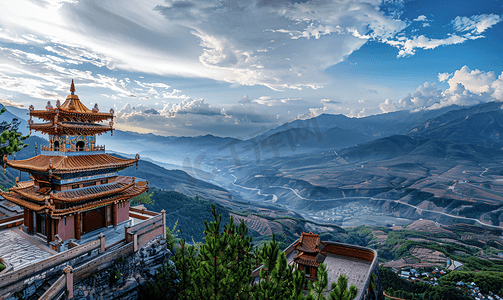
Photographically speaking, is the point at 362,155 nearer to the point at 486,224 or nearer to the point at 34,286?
the point at 486,224

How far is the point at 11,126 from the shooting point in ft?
77.1

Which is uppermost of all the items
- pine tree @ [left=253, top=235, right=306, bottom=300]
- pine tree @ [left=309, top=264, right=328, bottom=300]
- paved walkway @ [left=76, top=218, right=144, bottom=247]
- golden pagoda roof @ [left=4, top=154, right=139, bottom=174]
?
golden pagoda roof @ [left=4, top=154, right=139, bottom=174]

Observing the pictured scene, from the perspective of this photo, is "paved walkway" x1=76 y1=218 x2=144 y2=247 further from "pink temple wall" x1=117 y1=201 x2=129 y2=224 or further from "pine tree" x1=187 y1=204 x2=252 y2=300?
"pine tree" x1=187 y1=204 x2=252 y2=300

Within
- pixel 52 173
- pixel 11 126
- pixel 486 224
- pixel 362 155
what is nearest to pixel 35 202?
pixel 52 173

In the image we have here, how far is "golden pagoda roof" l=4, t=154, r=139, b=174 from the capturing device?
14.2m

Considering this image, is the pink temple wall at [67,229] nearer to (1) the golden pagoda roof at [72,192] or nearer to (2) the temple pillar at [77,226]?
(2) the temple pillar at [77,226]

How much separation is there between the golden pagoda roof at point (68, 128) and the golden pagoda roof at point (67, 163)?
1575 mm

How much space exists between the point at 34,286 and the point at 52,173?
18.7 ft

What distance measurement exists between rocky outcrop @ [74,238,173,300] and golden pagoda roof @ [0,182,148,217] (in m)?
3.71

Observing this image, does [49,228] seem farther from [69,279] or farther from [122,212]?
[69,279]

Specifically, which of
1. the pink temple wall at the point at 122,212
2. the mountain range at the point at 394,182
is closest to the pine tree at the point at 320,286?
the pink temple wall at the point at 122,212

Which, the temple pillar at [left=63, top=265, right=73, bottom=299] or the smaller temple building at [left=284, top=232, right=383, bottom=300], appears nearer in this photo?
the temple pillar at [left=63, top=265, right=73, bottom=299]

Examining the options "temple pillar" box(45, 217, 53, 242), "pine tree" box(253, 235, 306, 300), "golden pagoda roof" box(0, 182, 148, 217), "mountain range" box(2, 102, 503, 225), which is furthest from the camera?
"mountain range" box(2, 102, 503, 225)

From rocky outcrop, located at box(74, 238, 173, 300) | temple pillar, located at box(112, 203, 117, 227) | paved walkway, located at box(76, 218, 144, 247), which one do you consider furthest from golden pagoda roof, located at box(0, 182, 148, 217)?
rocky outcrop, located at box(74, 238, 173, 300)
